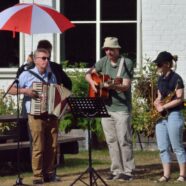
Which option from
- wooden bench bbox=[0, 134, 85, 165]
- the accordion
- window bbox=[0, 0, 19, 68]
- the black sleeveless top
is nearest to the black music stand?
the accordion

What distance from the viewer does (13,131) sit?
15930 mm

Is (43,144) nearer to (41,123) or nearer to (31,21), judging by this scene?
(41,123)

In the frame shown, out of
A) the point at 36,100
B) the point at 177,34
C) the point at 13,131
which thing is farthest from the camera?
the point at 177,34

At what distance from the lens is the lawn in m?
13.2

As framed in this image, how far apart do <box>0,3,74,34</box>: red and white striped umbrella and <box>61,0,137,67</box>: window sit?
13.7ft

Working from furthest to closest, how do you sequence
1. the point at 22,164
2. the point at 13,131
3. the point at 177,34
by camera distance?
the point at 177,34
the point at 13,131
the point at 22,164

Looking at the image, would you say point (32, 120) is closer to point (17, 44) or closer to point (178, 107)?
point (178, 107)

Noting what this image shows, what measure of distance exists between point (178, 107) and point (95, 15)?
16.7ft

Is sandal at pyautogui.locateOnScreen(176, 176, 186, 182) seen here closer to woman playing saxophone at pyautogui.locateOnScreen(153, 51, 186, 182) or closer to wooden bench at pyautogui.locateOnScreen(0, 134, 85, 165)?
woman playing saxophone at pyautogui.locateOnScreen(153, 51, 186, 182)

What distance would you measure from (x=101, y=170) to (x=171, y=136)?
5.95 ft

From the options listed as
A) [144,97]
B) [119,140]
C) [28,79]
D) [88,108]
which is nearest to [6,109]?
[144,97]

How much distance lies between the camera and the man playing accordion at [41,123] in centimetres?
1293

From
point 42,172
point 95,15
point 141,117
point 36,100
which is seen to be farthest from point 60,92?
point 95,15

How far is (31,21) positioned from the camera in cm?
1311
